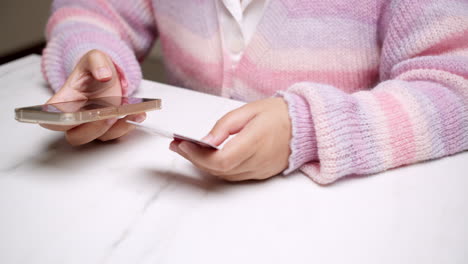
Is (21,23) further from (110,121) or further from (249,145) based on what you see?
(249,145)

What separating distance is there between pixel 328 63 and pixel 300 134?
206 mm

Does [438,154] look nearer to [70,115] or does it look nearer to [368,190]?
[368,190]

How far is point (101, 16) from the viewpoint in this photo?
64 centimetres

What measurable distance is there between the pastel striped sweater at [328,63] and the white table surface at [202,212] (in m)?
0.03

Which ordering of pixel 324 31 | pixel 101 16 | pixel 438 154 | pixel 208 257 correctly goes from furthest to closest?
pixel 101 16
pixel 324 31
pixel 438 154
pixel 208 257

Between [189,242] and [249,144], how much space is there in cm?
11

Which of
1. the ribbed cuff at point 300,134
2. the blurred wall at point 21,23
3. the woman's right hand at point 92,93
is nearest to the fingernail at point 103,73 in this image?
the woman's right hand at point 92,93

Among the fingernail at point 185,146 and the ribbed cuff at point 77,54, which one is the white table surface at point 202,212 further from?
the ribbed cuff at point 77,54

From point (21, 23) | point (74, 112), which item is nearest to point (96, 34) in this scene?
point (74, 112)

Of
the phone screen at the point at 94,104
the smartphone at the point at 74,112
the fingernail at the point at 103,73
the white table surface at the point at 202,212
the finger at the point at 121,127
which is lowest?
the white table surface at the point at 202,212

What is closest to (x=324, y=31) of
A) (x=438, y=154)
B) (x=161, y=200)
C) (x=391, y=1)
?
(x=391, y=1)

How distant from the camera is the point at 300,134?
0.38 meters

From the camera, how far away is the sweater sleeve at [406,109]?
14.8 inches

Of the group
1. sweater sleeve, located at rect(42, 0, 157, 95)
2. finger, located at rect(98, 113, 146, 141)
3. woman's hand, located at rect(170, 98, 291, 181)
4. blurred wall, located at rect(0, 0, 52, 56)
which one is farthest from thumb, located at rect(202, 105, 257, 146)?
blurred wall, located at rect(0, 0, 52, 56)
